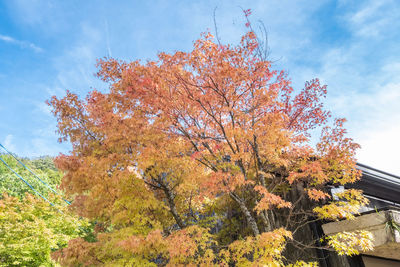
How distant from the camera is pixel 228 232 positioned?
1070 cm

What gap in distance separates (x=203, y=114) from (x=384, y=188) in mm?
7559

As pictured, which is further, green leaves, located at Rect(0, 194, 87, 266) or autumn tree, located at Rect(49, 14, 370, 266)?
green leaves, located at Rect(0, 194, 87, 266)

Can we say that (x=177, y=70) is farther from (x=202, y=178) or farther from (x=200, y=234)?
(x=200, y=234)

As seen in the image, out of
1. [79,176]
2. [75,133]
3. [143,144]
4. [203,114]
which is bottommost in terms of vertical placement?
[79,176]

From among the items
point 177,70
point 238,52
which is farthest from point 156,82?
point 238,52

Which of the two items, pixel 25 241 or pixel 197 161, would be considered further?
pixel 25 241

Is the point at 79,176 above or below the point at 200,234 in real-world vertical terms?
above

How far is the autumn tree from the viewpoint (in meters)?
7.14

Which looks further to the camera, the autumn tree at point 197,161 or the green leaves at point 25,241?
the green leaves at point 25,241

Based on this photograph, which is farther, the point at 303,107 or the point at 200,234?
the point at 303,107

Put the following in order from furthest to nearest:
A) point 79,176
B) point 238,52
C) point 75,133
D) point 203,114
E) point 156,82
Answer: point 75,133, point 79,176, point 203,114, point 156,82, point 238,52

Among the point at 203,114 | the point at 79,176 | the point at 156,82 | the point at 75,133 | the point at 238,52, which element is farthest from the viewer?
the point at 75,133

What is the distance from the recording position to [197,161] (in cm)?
846

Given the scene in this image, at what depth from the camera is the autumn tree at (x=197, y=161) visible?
7.14m
